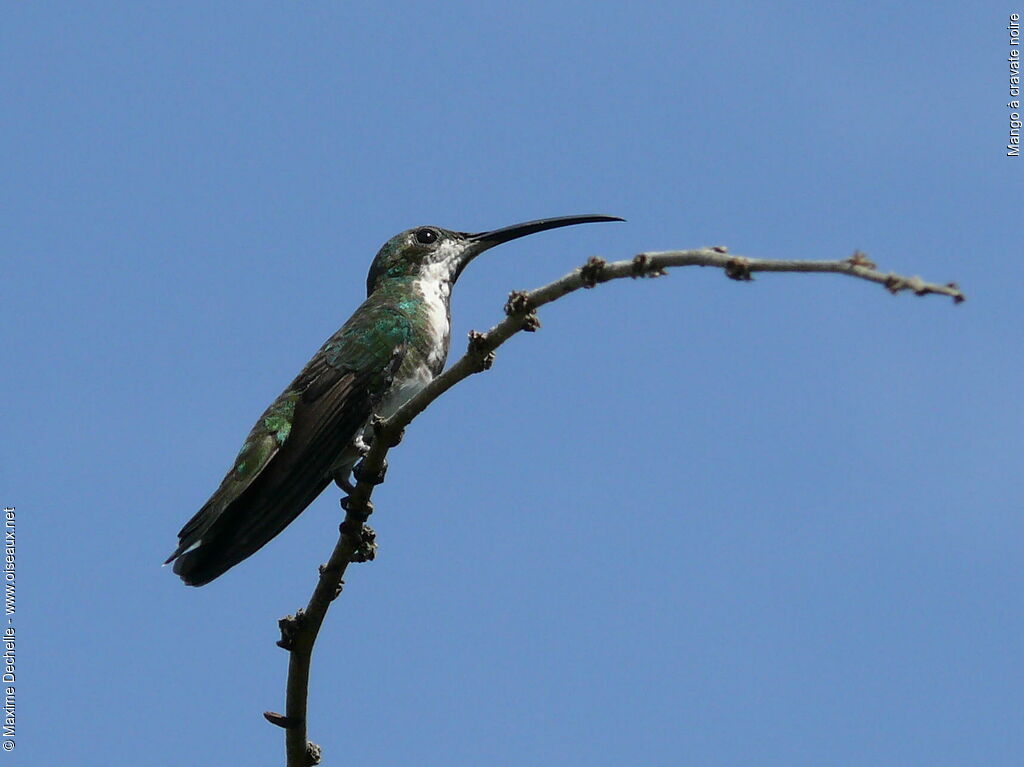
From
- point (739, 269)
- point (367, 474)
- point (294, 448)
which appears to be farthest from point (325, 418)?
point (739, 269)

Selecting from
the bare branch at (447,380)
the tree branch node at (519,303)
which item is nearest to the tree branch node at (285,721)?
the bare branch at (447,380)

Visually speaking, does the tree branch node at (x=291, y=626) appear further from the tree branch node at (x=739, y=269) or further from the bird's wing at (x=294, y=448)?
the tree branch node at (x=739, y=269)

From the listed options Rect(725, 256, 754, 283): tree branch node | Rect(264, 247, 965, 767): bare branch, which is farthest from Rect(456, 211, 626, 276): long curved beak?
Rect(725, 256, 754, 283): tree branch node

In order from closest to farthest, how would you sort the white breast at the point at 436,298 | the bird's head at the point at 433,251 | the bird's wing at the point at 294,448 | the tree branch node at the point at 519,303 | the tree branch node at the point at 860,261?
the tree branch node at the point at 860,261 → the tree branch node at the point at 519,303 → the bird's wing at the point at 294,448 → the white breast at the point at 436,298 → the bird's head at the point at 433,251

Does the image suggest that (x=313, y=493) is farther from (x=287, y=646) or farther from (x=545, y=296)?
(x=545, y=296)

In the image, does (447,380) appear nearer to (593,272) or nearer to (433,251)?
(593,272)

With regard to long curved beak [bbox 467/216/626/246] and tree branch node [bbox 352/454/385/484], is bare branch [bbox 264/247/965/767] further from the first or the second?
long curved beak [bbox 467/216/626/246]
